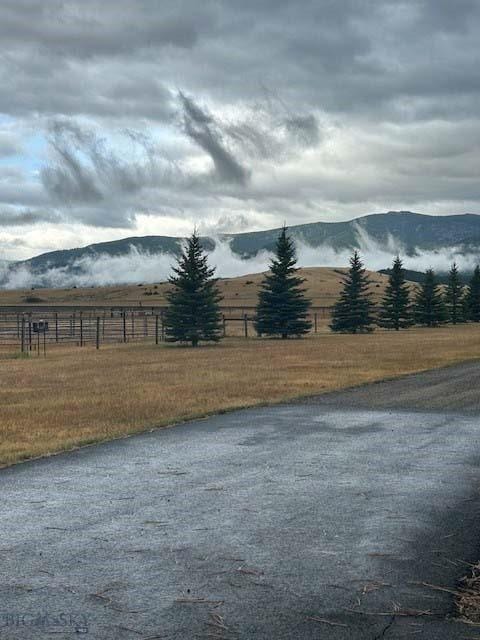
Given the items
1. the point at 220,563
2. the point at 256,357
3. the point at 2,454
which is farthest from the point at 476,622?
the point at 256,357

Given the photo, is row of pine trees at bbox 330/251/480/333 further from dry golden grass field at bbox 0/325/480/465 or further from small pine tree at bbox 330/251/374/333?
dry golden grass field at bbox 0/325/480/465

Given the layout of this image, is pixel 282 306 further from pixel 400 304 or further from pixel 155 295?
pixel 155 295

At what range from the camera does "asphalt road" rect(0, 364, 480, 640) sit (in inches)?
202

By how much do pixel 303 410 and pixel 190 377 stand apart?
29.1 ft

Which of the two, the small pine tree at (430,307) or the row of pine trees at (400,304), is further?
the small pine tree at (430,307)

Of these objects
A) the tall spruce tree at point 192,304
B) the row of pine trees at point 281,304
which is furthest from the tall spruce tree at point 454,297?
the tall spruce tree at point 192,304

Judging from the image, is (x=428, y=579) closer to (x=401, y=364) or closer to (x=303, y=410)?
(x=303, y=410)

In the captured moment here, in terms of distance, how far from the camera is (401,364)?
98.1 ft

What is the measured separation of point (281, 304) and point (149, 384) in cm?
3568

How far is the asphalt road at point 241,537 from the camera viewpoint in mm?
5141

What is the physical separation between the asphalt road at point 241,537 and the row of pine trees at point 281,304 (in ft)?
114

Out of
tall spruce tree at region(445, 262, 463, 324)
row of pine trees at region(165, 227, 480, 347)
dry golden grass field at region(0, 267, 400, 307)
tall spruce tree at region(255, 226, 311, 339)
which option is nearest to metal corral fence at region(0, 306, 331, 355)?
tall spruce tree at region(255, 226, 311, 339)

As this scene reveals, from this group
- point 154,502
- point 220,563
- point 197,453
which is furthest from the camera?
point 197,453

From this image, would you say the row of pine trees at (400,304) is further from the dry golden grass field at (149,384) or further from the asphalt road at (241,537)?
the asphalt road at (241,537)
